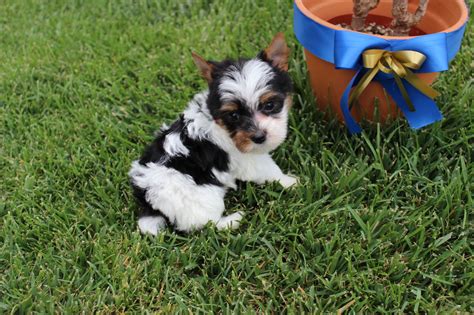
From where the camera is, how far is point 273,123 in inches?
122

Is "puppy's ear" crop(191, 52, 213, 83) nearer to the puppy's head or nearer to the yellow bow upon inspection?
the puppy's head

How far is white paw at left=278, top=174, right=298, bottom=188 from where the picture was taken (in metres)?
3.69

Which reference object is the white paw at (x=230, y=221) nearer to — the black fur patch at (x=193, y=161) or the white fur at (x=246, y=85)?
the black fur patch at (x=193, y=161)

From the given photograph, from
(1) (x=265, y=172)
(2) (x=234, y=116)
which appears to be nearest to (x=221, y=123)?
(2) (x=234, y=116)

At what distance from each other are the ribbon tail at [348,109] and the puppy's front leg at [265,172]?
1.92 ft

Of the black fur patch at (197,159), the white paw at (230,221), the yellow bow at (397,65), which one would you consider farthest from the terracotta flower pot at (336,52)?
the white paw at (230,221)

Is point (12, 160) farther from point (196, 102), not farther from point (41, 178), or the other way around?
point (196, 102)

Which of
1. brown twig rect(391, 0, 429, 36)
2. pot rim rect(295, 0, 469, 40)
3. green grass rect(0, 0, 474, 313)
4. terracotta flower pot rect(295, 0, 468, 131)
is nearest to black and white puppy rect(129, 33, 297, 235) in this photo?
green grass rect(0, 0, 474, 313)

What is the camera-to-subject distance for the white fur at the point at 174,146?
10.9ft

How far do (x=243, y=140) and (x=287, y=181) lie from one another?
0.77 metres

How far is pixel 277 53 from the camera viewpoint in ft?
10.8

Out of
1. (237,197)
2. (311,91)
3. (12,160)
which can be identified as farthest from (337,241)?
(12,160)

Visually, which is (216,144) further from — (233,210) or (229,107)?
(233,210)

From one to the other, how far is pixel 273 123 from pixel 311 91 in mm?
1212
